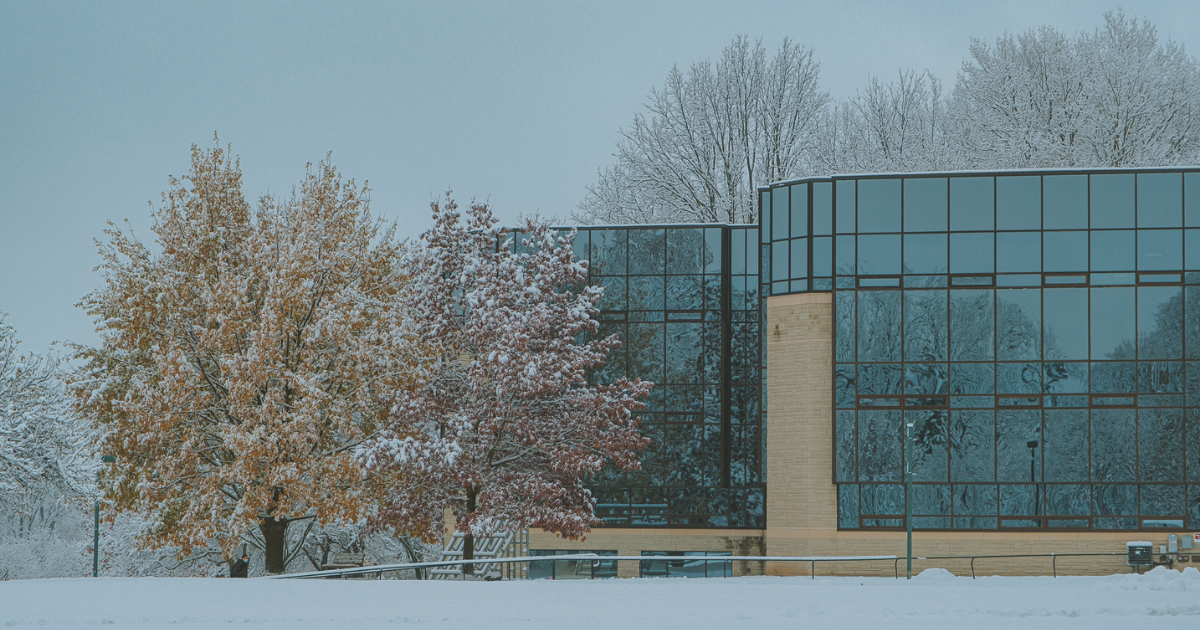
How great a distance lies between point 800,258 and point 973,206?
15.8 feet

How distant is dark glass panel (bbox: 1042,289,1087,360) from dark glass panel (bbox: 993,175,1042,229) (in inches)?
80.1

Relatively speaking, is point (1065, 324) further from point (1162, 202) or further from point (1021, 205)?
point (1162, 202)

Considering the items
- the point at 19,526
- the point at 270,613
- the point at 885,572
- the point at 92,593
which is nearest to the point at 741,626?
the point at 270,613

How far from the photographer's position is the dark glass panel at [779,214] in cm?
3378

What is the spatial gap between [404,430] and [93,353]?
8023 mm

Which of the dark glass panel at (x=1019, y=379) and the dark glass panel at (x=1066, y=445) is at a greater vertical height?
the dark glass panel at (x=1019, y=379)

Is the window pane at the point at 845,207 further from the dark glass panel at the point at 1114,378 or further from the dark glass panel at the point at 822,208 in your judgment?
the dark glass panel at the point at 1114,378

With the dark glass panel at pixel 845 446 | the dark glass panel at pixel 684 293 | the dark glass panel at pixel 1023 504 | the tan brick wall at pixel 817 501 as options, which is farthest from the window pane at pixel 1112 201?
the dark glass panel at pixel 684 293

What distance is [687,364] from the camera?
119 feet

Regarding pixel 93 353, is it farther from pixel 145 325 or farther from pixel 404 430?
pixel 404 430

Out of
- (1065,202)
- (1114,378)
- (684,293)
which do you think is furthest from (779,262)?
(1114,378)

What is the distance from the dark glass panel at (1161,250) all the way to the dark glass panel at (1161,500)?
576 centimetres

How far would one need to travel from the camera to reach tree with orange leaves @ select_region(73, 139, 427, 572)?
83.5 ft

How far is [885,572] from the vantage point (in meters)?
30.8
